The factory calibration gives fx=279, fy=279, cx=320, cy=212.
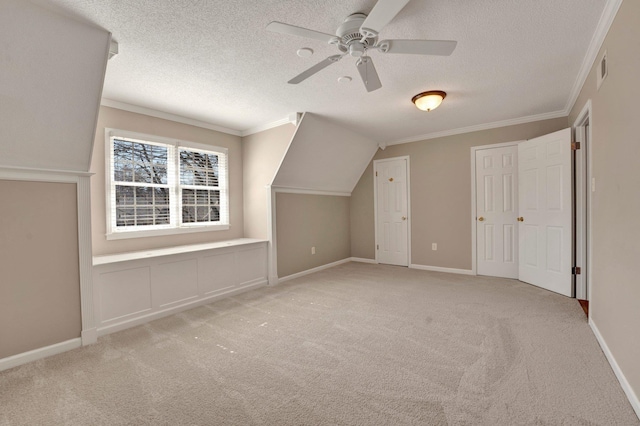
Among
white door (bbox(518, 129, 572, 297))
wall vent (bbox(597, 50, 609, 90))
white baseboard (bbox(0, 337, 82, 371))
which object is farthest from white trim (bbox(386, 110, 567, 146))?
white baseboard (bbox(0, 337, 82, 371))

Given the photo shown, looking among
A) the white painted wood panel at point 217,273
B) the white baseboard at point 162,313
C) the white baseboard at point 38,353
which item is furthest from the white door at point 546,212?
the white baseboard at point 38,353

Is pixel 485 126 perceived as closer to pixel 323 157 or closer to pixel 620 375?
pixel 323 157

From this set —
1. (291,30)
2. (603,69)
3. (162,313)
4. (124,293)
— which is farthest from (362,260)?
(291,30)

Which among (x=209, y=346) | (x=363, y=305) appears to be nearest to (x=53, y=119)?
(x=209, y=346)

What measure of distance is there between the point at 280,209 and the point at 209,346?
7.90 ft

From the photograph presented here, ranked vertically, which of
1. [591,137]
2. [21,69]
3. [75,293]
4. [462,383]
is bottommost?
[462,383]

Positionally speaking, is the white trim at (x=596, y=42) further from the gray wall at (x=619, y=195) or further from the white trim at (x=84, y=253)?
the white trim at (x=84, y=253)

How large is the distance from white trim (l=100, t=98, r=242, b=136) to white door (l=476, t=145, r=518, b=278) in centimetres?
408

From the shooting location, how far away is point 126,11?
182 centimetres

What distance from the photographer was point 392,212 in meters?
5.49

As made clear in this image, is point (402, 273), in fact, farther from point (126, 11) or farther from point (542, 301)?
point (126, 11)

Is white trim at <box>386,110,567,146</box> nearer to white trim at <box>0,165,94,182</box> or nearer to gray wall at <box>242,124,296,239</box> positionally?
gray wall at <box>242,124,296,239</box>

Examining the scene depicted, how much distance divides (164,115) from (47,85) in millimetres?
1742

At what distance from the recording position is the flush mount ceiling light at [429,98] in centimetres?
312
